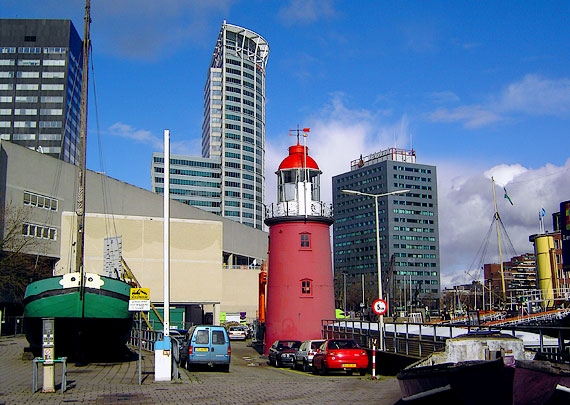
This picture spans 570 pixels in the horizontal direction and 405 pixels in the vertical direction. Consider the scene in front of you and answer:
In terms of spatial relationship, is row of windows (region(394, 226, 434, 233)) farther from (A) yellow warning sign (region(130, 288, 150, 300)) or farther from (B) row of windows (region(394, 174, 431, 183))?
(A) yellow warning sign (region(130, 288, 150, 300))

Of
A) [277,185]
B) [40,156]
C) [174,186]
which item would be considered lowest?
[277,185]

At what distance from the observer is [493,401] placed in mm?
10367

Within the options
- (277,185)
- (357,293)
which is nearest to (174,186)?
(357,293)

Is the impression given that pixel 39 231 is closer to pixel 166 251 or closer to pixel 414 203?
pixel 166 251

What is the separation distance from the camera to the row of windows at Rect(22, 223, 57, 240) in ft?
193

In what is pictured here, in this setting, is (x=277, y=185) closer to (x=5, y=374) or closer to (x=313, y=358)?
(x=313, y=358)

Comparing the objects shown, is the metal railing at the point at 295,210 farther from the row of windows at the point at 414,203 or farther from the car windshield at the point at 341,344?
the row of windows at the point at 414,203

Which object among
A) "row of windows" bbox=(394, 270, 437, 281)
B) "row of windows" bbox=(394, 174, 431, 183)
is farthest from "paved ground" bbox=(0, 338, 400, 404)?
"row of windows" bbox=(394, 174, 431, 183)

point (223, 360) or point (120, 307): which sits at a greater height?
point (120, 307)

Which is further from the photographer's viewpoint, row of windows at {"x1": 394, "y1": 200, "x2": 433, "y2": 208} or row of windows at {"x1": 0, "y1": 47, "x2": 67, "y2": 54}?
row of windows at {"x1": 394, "y1": 200, "x2": 433, "y2": 208}

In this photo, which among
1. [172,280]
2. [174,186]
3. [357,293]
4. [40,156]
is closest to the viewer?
[40,156]

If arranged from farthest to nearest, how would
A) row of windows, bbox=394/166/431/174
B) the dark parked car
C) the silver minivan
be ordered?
row of windows, bbox=394/166/431/174
the dark parked car
the silver minivan

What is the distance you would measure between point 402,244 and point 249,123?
201ft

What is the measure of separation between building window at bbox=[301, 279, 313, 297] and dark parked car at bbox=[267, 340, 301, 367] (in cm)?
517
